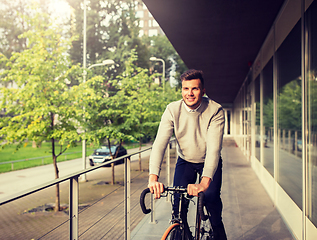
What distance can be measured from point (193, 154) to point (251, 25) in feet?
15.7

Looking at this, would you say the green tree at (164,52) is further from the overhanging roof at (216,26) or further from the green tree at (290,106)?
the green tree at (290,106)

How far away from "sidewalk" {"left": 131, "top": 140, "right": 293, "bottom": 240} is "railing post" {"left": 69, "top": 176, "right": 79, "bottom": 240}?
1881 mm

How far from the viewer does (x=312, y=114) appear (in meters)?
3.43

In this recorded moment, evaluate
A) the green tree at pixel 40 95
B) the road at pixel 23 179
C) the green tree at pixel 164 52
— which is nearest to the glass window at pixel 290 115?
the green tree at pixel 40 95

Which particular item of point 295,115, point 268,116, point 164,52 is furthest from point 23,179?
point 164,52

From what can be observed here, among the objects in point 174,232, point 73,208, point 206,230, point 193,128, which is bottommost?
point 206,230

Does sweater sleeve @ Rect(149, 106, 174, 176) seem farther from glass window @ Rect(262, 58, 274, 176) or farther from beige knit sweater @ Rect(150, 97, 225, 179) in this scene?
glass window @ Rect(262, 58, 274, 176)

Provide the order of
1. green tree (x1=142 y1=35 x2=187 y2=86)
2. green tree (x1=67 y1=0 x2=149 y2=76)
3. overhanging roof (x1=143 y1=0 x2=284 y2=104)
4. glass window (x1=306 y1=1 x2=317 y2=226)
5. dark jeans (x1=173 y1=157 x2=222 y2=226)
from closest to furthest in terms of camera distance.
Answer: dark jeans (x1=173 y1=157 x2=222 y2=226)
glass window (x1=306 y1=1 x2=317 y2=226)
overhanging roof (x1=143 y1=0 x2=284 y2=104)
green tree (x1=67 y1=0 x2=149 y2=76)
green tree (x1=142 y1=35 x2=187 y2=86)

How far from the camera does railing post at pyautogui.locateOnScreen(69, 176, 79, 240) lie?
2.21 m

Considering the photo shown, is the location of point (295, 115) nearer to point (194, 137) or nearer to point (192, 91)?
point (194, 137)

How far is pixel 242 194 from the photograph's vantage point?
6.79m

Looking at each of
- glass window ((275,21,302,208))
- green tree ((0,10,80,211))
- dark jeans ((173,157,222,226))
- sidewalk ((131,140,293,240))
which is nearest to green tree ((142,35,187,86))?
green tree ((0,10,80,211))

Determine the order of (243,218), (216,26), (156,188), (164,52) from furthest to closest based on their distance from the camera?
(164,52) < (216,26) < (243,218) < (156,188)

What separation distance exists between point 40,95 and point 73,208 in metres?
6.92
